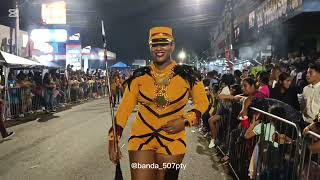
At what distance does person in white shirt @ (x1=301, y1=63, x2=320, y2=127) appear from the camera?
7.68 m

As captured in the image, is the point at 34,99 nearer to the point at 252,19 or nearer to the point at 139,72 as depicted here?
the point at 252,19

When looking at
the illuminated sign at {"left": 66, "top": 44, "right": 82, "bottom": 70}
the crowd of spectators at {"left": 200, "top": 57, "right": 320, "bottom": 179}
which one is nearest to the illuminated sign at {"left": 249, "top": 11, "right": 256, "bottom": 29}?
the crowd of spectators at {"left": 200, "top": 57, "right": 320, "bottom": 179}

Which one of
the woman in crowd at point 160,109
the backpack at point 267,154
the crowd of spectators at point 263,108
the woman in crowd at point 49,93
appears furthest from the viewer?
the woman in crowd at point 49,93

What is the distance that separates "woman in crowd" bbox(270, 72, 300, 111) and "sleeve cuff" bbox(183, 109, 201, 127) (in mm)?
5115

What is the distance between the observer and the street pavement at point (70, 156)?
8.06 metres

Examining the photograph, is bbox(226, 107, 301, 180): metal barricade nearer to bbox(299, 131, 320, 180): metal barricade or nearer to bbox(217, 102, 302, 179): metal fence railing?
bbox(217, 102, 302, 179): metal fence railing

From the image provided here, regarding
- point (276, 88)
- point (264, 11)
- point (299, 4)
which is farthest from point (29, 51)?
point (276, 88)

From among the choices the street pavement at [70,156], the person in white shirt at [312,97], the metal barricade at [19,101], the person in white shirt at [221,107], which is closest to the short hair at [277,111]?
the person in white shirt at [312,97]

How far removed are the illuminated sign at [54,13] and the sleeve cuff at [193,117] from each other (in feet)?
153

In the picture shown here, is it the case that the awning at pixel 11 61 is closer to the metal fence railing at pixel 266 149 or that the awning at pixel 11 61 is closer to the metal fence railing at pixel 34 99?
the metal fence railing at pixel 34 99

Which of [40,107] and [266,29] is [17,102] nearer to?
[40,107]

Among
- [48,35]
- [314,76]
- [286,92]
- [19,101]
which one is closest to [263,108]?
[314,76]

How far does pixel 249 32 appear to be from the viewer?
89.6 ft

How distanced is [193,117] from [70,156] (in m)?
5.84
